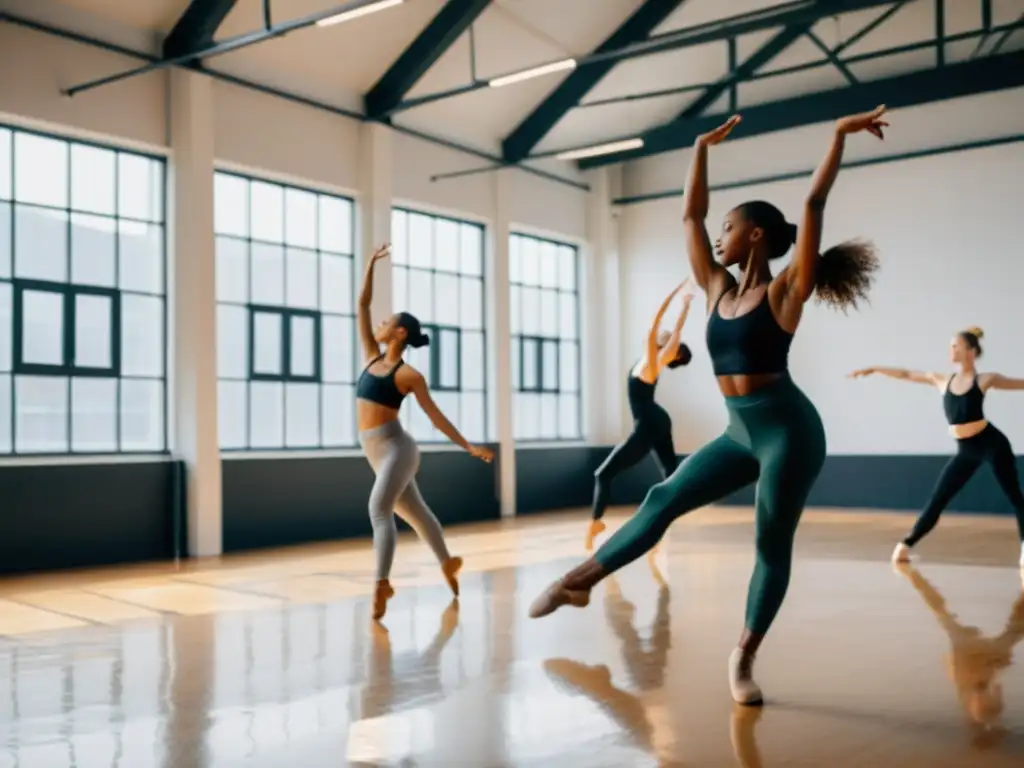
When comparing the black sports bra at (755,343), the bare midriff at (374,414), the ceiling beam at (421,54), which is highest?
the ceiling beam at (421,54)

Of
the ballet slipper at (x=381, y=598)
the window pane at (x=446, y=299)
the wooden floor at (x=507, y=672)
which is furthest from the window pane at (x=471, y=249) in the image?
the ballet slipper at (x=381, y=598)

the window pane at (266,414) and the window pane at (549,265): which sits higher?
the window pane at (549,265)

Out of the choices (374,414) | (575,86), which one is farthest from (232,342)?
(575,86)

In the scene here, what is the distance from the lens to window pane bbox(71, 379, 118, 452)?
8.23 m

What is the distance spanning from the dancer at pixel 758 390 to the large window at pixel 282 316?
21.9 feet

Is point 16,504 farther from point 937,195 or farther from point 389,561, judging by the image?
point 937,195

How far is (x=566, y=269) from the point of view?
13945 millimetres

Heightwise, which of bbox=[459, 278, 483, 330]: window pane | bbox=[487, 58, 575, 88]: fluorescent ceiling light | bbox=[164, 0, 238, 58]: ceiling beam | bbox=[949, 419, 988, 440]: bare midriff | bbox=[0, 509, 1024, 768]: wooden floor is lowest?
bbox=[0, 509, 1024, 768]: wooden floor

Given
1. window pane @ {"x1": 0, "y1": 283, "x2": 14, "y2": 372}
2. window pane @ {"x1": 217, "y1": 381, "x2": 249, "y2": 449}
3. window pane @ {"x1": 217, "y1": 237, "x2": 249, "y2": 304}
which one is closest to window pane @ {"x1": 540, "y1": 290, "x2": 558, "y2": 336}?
window pane @ {"x1": 217, "y1": 237, "x2": 249, "y2": 304}

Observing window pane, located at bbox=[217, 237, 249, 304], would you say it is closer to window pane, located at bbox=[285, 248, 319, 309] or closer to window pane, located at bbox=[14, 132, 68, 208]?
window pane, located at bbox=[285, 248, 319, 309]

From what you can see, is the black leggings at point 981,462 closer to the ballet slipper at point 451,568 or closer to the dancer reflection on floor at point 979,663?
the dancer reflection on floor at point 979,663

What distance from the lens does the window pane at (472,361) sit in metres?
12.1

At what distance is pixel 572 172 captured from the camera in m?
13.9

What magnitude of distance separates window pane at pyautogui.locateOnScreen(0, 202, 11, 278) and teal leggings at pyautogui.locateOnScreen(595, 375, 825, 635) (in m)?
6.07
